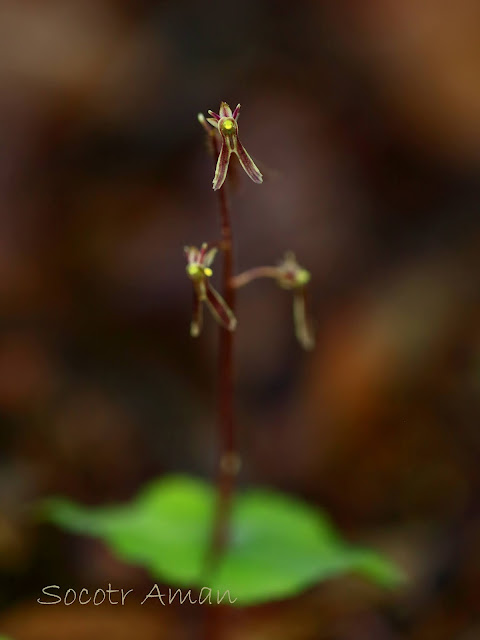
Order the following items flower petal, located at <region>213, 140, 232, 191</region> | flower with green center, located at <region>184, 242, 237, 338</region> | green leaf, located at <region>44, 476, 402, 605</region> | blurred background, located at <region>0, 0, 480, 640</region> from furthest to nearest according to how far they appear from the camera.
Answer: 1. blurred background, located at <region>0, 0, 480, 640</region>
2. green leaf, located at <region>44, 476, 402, 605</region>
3. flower with green center, located at <region>184, 242, 237, 338</region>
4. flower petal, located at <region>213, 140, 232, 191</region>

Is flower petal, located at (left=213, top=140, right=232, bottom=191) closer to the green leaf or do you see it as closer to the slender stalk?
the slender stalk

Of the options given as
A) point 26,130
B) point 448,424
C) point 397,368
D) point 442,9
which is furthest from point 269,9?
point 448,424

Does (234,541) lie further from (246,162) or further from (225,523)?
(246,162)

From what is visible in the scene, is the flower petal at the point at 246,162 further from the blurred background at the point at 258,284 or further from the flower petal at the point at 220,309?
the blurred background at the point at 258,284

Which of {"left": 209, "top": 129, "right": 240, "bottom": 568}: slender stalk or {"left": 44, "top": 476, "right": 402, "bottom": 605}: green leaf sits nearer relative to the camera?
{"left": 209, "top": 129, "right": 240, "bottom": 568}: slender stalk

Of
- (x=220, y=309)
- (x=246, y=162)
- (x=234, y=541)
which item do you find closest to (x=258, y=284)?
(x=234, y=541)

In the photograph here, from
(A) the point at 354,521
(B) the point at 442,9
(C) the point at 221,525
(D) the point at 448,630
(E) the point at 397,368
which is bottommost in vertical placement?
(D) the point at 448,630

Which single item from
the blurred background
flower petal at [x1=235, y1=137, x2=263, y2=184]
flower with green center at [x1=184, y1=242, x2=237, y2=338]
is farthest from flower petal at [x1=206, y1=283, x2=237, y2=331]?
the blurred background

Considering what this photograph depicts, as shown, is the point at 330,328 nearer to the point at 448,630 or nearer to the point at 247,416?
the point at 247,416
